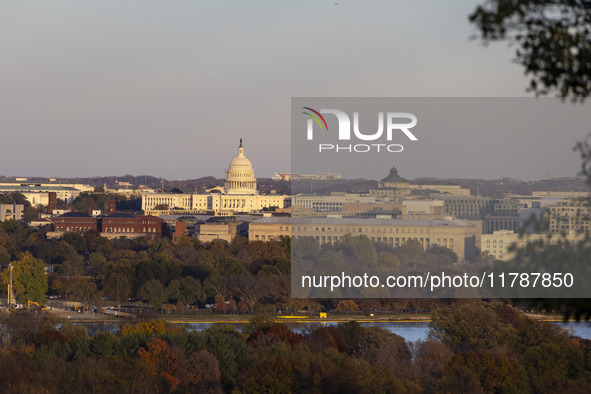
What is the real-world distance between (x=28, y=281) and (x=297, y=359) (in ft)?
62.3

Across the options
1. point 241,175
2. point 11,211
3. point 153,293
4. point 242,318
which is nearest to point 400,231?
point 242,318

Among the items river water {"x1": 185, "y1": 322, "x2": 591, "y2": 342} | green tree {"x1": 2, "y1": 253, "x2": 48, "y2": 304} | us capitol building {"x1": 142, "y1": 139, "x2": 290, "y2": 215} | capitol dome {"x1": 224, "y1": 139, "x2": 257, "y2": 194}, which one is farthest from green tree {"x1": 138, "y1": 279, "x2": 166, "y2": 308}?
capitol dome {"x1": 224, "y1": 139, "x2": 257, "y2": 194}

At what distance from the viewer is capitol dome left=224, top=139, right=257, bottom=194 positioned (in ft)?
285

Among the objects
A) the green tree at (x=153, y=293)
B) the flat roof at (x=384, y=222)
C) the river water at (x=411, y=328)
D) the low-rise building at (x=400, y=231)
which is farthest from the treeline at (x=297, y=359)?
the green tree at (x=153, y=293)

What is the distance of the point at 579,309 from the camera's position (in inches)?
183

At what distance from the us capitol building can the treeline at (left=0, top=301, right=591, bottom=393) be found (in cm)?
5875

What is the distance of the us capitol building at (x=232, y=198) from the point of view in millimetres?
83000

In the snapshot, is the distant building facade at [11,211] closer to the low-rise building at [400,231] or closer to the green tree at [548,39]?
the low-rise building at [400,231]

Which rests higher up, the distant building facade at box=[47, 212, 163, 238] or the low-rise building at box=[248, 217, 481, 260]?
the low-rise building at box=[248, 217, 481, 260]

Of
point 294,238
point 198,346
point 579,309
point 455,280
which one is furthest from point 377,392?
point 294,238

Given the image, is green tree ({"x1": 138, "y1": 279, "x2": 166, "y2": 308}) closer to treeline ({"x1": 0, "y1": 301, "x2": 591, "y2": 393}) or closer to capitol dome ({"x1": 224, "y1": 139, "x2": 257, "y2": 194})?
treeline ({"x1": 0, "y1": 301, "x2": 591, "y2": 393})

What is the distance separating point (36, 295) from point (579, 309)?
103 feet

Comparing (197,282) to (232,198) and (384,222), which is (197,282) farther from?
(232,198)

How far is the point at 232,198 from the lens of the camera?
3327 inches
